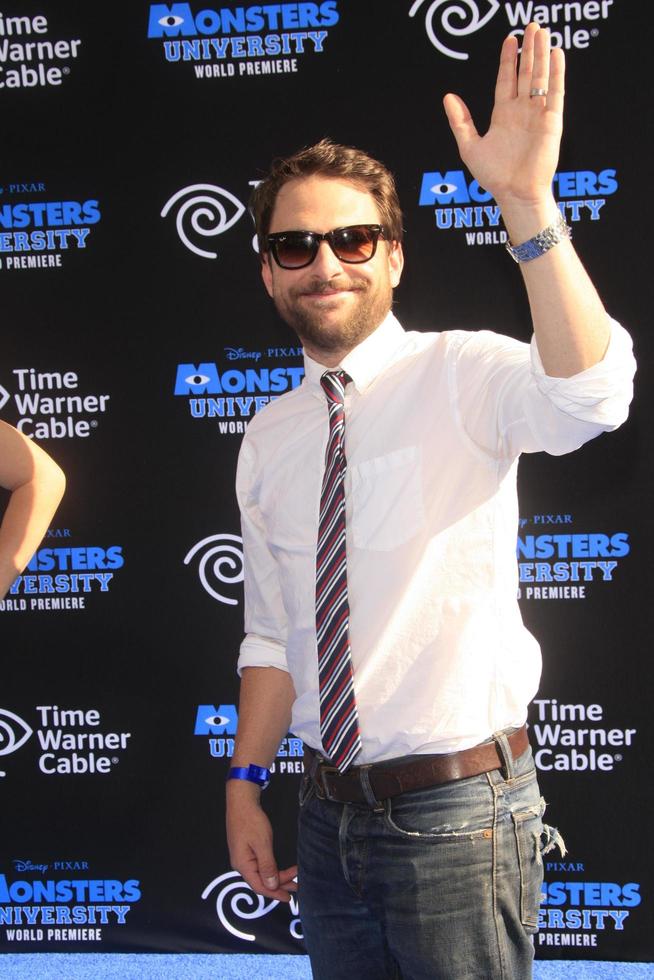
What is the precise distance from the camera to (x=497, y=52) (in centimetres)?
302

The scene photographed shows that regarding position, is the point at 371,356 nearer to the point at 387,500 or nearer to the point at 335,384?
the point at 335,384

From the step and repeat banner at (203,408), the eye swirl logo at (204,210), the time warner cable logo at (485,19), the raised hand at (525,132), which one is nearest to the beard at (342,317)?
the raised hand at (525,132)

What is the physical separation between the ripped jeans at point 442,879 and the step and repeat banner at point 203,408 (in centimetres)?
154

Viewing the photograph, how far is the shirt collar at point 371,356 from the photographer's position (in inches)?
73.5

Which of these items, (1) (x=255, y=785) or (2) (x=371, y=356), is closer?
(2) (x=371, y=356)

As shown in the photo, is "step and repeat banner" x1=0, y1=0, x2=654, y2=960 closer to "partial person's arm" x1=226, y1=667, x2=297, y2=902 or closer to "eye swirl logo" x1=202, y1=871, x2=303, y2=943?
"eye swirl logo" x1=202, y1=871, x2=303, y2=943

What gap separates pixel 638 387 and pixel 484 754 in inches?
71.1

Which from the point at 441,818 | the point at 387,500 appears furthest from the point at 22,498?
the point at 441,818

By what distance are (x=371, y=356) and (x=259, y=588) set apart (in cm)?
62

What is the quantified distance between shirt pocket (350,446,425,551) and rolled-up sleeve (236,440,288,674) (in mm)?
400

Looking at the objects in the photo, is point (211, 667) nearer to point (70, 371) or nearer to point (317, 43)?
point (70, 371)

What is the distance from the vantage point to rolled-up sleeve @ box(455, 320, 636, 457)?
1316mm

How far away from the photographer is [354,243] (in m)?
1.84

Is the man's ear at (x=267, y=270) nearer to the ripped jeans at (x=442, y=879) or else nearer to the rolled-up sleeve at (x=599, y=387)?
the rolled-up sleeve at (x=599, y=387)
